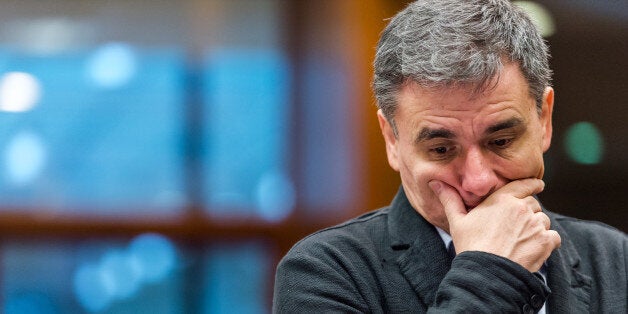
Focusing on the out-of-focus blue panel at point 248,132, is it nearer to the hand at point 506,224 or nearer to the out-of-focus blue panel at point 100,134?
the out-of-focus blue panel at point 100,134

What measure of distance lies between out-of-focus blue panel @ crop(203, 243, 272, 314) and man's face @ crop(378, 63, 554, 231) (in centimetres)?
236

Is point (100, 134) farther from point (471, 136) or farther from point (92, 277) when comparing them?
point (471, 136)

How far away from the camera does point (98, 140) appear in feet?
13.1

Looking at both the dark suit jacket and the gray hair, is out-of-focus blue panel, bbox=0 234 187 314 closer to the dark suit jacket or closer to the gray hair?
the dark suit jacket

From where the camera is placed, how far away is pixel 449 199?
1.67 m

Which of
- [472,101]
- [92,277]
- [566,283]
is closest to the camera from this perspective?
[472,101]

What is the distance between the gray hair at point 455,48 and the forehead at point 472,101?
0.05 feet

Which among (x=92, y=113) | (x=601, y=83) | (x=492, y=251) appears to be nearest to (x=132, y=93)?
(x=92, y=113)

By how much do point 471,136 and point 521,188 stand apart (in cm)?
16

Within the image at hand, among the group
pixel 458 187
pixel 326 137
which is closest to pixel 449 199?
pixel 458 187

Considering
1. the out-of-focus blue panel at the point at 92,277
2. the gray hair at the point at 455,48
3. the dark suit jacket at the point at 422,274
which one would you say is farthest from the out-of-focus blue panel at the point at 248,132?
the gray hair at the point at 455,48

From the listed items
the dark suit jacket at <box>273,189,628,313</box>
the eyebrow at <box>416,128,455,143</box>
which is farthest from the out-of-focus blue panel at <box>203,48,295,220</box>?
the eyebrow at <box>416,128,455,143</box>

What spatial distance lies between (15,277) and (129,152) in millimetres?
761

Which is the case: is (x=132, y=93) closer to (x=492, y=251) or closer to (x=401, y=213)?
(x=401, y=213)
